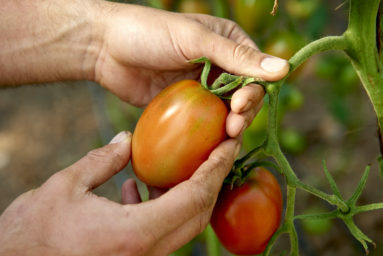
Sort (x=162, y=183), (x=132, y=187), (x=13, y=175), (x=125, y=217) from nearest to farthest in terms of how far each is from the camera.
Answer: (x=125, y=217) < (x=162, y=183) < (x=132, y=187) < (x=13, y=175)

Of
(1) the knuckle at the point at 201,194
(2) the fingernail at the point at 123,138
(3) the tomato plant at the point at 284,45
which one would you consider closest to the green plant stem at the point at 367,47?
(1) the knuckle at the point at 201,194

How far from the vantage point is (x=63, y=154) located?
3.12 meters

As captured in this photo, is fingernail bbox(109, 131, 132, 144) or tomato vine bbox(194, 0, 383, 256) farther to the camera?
fingernail bbox(109, 131, 132, 144)

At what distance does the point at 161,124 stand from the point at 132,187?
0.25 m

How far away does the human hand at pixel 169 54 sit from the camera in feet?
2.89

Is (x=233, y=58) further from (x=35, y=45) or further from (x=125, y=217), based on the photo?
(x=35, y=45)

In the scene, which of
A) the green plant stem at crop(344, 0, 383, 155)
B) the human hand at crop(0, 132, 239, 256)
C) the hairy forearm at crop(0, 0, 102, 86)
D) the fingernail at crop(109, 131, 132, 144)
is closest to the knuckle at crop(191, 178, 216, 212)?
the human hand at crop(0, 132, 239, 256)


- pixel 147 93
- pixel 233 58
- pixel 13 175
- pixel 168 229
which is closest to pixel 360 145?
pixel 147 93

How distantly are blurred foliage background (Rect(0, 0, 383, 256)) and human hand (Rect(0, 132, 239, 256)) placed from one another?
410mm

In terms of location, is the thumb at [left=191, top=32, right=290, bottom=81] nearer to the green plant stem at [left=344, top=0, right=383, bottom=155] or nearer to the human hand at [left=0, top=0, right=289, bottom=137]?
the human hand at [left=0, top=0, right=289, bottom=137]

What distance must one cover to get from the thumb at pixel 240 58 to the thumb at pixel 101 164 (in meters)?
0.26

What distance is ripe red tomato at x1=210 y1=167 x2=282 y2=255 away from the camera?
37.5 inches

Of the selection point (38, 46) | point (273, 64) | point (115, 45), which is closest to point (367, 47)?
point (273, 64)

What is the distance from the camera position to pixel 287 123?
275cm
